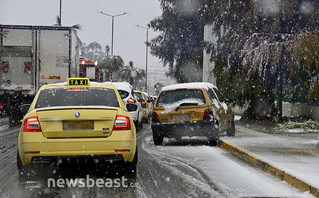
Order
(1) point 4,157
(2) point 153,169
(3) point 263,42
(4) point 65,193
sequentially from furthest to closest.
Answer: (3) point 263,42, (1) point 4,157, (2) point 153,169, (4) point 65,193

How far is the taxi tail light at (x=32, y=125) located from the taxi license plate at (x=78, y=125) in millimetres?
366

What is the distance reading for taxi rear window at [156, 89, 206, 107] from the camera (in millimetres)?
12223

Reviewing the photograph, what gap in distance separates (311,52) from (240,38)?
836 cm

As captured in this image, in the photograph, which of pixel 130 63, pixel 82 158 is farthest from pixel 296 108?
pixel 130 63

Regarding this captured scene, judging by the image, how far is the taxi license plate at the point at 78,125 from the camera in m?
6.95

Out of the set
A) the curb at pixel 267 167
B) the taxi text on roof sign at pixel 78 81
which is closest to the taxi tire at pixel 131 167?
the taxi text on roof sign at pixel 78 81

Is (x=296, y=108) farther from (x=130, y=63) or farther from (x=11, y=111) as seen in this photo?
(x=130, y=63)

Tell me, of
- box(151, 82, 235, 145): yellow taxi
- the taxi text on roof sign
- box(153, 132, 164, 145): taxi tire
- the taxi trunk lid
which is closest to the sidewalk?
box(151, 82, 235, 145): yellow taxi

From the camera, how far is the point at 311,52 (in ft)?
38.6

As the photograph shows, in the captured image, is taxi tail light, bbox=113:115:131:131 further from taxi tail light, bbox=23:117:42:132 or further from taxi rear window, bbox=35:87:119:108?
taxi tail light, bbox=23:117:42:132

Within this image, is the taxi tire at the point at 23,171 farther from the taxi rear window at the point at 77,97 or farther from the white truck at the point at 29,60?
the white truck at the point at 29,60

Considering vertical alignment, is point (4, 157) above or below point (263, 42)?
below

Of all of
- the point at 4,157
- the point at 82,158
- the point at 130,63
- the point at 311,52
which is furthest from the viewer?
the point at 130,63

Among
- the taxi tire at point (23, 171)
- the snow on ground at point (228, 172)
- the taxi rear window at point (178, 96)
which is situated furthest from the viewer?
the taxi rear window at point (178, 96)
